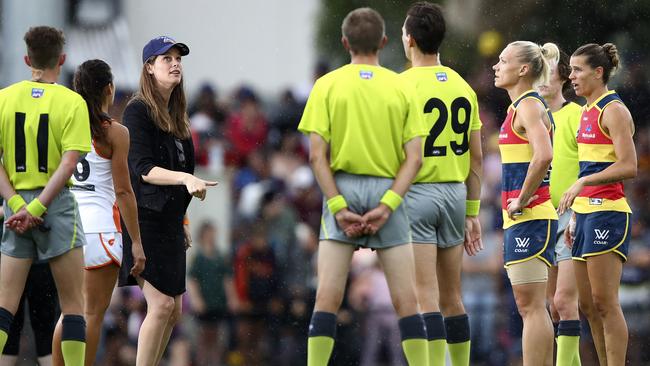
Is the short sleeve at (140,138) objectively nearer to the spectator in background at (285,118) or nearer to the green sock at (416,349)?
the green sock at (416,349)

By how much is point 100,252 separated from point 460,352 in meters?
2.46

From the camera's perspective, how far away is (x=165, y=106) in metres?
9.46

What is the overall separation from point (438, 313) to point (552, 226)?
1.10 meters

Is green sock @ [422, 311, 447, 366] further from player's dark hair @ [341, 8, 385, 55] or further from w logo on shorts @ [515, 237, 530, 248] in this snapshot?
player's dark hair @ [341, 8, 385, 55]

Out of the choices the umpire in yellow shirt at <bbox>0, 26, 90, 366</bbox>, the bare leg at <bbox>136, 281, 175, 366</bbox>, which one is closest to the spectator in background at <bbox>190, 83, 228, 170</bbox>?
the bare leg at <bbox>136, 281, 175, 366</bbox>

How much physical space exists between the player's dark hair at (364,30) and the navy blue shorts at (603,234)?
2.29 metres

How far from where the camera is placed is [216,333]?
1448 cm

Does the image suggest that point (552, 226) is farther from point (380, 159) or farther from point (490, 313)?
point (490, 313)

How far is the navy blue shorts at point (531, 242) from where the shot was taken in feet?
30.9

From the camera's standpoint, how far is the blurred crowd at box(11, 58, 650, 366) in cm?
1445

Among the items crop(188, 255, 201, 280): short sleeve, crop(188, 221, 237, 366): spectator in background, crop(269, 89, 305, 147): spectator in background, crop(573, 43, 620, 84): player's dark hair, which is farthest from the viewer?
crop(269, 89, 305, 147): spectator in background

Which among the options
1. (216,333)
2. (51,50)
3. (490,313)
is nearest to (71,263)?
(51,50)

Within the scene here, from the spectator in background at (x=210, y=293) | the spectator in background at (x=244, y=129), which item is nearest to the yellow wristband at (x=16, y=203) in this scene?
the spectator in background at (x=210, y=293)

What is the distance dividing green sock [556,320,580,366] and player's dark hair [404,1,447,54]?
2.28m
